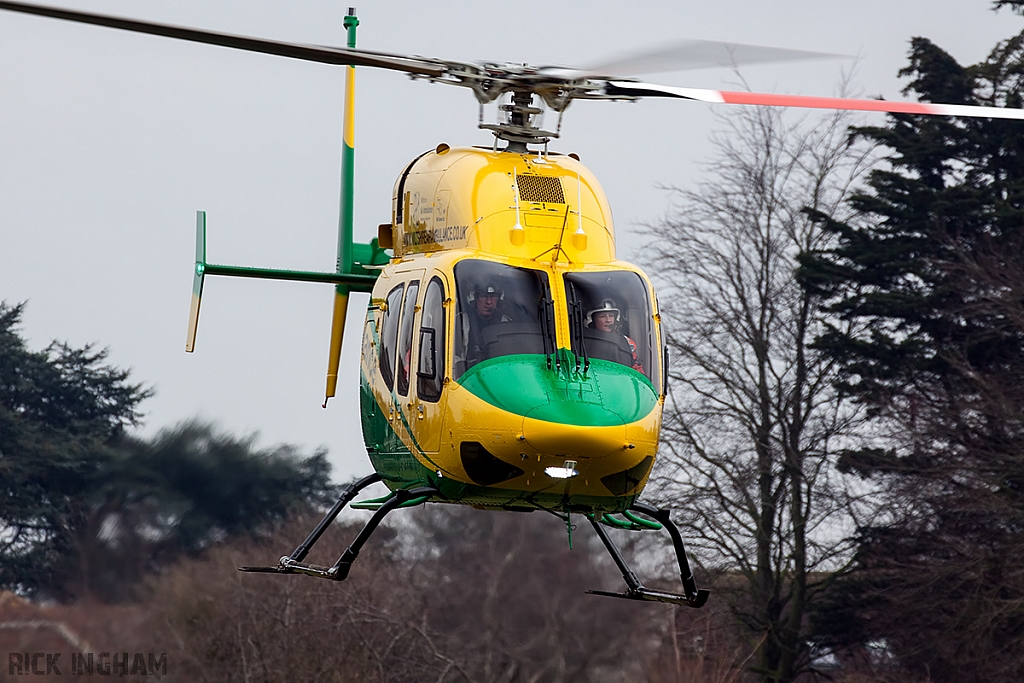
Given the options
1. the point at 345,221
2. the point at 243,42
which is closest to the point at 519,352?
the point at 243,42

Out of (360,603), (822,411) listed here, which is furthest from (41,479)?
(822,411)

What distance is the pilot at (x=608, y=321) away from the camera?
9.88m

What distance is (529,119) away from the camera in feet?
36.6

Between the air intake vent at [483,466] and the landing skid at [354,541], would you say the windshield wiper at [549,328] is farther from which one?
the landing skid at [354,541]

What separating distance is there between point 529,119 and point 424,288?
1.66m

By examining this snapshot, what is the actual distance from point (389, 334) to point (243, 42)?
2148 mm

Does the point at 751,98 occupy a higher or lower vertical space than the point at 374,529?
higher

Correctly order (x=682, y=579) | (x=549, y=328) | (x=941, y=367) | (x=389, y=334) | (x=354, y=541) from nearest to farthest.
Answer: (x=549, y=328) → (x=354, y=541) → (x=389, y=334) → (x=682, y=579) → (x=941, y=367)

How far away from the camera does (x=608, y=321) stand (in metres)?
9.91

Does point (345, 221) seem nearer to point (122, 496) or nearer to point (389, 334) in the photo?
point (389, 334)

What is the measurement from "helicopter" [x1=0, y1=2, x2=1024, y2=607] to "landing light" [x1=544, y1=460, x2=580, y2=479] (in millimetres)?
11

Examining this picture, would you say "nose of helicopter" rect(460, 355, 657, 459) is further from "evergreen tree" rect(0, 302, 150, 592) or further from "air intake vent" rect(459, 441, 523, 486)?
"evergreen tree" rect(0, 302, 150, 592)

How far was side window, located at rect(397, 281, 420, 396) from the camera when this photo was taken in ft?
33.6

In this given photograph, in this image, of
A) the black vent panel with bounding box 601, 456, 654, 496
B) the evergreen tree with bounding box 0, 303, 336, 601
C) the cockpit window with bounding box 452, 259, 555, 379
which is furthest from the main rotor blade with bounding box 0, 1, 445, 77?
the evergreen tree with bounding box 0, 303, 336, 601
